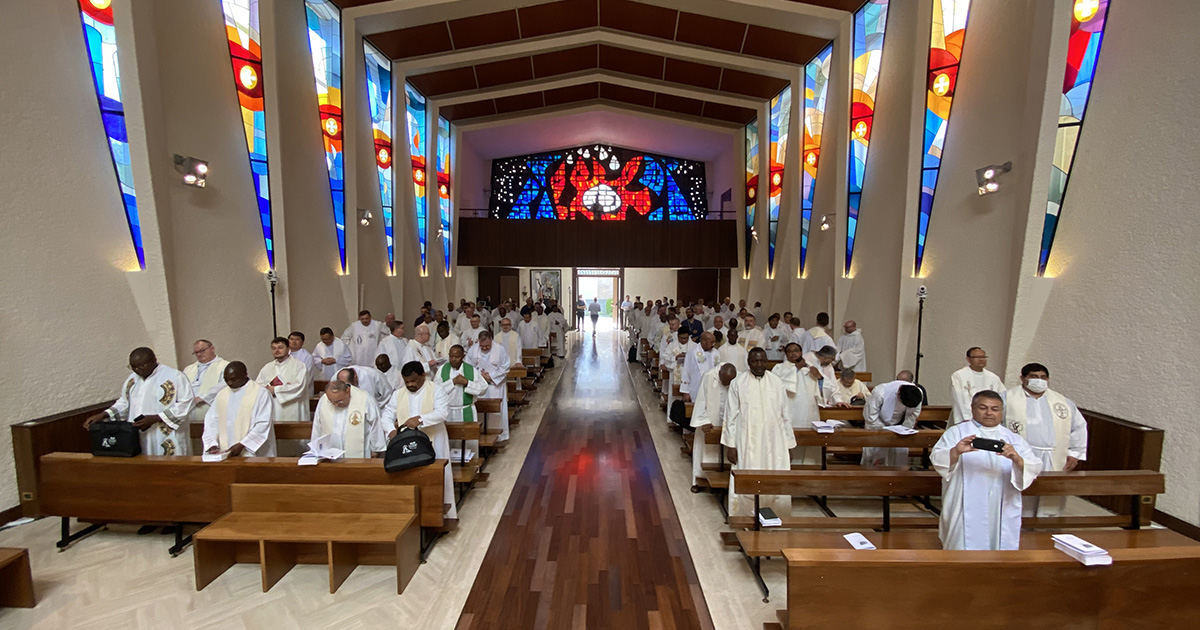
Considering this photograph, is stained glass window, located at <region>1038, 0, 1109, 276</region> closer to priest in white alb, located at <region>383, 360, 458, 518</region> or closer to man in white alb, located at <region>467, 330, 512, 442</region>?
man in white alb, located at <region>467, 330, 512, 442</region>

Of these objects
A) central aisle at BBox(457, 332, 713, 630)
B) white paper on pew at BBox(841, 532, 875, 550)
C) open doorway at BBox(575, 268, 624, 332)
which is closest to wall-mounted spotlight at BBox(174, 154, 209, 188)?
central aisle at BBox(457, 332, 713, 630)

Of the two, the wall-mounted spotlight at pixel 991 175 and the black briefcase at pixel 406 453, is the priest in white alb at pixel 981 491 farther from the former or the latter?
the wall-mounted spotlight at pixel 991 175

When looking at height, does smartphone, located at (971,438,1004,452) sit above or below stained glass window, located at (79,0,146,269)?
below

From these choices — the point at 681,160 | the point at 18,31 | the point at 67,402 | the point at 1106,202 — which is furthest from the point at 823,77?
the point at 67,402

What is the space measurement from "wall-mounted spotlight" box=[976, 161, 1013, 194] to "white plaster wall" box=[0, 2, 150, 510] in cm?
1010

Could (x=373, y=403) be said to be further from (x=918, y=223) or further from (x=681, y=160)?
(x=681, y=160)

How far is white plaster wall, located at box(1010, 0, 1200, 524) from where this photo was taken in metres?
4.72

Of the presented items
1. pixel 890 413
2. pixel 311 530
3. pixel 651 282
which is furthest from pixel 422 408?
pixel 651 282

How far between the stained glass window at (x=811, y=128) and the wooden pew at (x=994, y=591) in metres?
10.4

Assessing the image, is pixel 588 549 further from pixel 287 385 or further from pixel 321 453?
pixel 287 385

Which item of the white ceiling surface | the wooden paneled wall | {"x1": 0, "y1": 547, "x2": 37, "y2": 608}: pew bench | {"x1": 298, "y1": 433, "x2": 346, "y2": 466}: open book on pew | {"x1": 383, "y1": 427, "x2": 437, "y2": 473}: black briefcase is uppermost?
the white ceiling surface

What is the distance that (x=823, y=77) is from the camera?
12.0m

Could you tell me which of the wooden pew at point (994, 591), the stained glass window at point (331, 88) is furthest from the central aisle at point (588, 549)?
the stained glass window at point (331, 88)

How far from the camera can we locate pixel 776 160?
14.6 m
